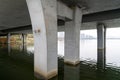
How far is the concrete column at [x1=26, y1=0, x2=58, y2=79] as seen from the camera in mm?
8188

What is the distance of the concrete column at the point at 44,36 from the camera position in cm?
819

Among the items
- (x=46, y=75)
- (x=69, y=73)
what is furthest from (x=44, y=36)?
(x=69, y=73)

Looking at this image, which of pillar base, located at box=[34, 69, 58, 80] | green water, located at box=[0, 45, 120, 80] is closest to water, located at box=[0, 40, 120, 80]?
green water, located at box=[0, 45, 120, 80]

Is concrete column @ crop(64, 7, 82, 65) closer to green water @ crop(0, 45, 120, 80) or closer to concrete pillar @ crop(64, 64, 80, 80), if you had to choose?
green water @ crop(0, 45, 120, 80)

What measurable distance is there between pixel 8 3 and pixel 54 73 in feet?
30.1

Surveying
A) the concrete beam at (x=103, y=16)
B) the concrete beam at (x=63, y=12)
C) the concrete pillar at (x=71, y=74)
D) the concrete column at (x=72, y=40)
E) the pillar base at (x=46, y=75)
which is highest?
the concrete beam at (x=103, y=16)

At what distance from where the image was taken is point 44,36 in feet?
27.2

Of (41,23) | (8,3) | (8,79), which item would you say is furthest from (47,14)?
(8,3)

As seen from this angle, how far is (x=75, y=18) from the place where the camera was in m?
13.1

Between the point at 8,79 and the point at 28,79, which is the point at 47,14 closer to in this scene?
the point at 28,79

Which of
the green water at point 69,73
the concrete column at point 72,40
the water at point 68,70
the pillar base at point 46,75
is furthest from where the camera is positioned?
the concrete column at point 72,40

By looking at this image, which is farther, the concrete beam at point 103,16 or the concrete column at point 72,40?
the concrete beam at point 103,16

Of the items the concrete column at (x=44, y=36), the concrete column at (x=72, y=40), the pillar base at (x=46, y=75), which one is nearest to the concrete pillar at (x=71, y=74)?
the pillar base at (x=46, y=75)

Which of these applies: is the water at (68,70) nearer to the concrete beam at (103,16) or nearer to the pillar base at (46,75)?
the pillar base at (46,75)
